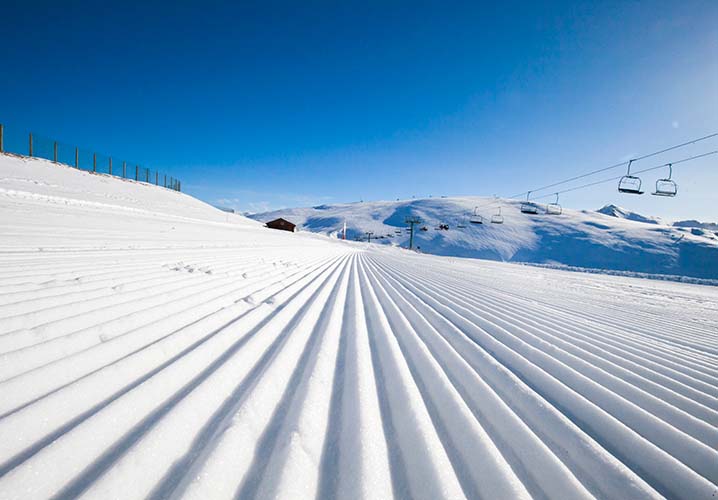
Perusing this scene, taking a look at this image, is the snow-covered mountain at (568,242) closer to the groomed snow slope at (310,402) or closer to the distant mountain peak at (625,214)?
the groomed snow slope at (310,402)

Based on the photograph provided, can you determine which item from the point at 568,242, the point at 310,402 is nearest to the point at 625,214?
the point at 568,242

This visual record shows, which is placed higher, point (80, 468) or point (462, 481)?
point (80, 468)

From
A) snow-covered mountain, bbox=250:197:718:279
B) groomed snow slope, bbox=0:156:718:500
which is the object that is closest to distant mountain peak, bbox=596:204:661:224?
snow-covered mountain, bbox=250:197:718:279

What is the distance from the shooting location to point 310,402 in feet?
4.35

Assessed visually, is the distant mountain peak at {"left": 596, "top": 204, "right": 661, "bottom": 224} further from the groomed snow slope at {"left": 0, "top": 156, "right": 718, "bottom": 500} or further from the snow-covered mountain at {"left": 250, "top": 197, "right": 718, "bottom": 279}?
the groomed snow slope at {"left": 0, "top": 156, "right": 718, "bottom": 500}

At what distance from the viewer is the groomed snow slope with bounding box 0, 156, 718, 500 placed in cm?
90

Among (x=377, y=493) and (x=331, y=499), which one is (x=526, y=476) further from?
(x=331, y=499)

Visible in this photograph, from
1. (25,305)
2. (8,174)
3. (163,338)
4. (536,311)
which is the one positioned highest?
(8,174)

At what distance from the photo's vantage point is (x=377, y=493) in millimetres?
880

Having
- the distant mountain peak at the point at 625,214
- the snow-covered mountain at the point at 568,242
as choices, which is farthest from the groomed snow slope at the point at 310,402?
the distant mountain peak at the point at 625,214

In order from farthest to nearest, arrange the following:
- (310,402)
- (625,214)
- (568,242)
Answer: (625,214)
(568,242)
(310,402)

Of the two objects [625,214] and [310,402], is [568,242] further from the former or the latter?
[625,214]

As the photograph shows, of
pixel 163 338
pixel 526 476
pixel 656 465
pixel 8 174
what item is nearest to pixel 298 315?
pixel 163 338

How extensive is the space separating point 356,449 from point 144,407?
0.86 metres
